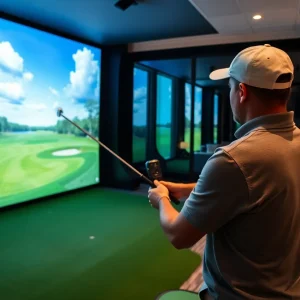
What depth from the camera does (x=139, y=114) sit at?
698 centimetres

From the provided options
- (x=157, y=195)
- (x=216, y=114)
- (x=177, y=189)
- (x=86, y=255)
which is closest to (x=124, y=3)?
(x=86, y=255)

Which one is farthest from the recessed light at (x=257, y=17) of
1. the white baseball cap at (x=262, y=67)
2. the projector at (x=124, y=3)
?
the white baseball cap at (x=262, y=67)

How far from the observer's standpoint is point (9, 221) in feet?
12.8

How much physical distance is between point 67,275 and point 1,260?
626mm

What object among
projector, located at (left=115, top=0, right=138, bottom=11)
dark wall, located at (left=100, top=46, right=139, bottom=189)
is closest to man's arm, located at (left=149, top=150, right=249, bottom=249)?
projector, located at (left=115, top=0, right=138, bottom=11)

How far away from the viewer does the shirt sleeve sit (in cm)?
83

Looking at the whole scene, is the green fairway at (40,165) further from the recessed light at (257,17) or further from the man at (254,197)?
the man at (254,197)

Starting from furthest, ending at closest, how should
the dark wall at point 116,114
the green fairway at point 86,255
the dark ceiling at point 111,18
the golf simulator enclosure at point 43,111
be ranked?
the dark wall at point 116,114 < the golf simulator enclosure at point 43,111 < the dark ceiling at point 111,18 < the green fairway at point 86,255

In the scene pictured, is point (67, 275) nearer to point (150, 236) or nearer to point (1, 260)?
point (1, 260)

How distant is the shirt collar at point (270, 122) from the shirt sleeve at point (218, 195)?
0.12m

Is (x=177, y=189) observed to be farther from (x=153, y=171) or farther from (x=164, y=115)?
(x=164, y=115)

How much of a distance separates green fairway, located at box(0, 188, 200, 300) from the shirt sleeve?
1.71 metres

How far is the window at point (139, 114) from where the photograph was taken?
678 centimetres

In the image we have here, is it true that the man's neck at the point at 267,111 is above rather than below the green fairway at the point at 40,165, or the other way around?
above
